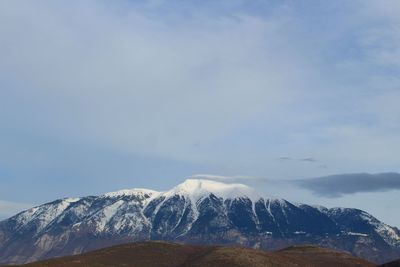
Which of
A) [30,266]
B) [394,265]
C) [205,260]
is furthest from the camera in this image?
[205,260]

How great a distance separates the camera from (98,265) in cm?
18950

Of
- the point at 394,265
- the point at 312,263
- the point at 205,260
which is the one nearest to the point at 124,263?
the point at 205,260

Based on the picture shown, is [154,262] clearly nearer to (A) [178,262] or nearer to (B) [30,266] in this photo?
(A) [178,262]

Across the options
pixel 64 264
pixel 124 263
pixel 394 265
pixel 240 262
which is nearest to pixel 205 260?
pixel 240 262

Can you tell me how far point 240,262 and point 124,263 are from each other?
41.0 m

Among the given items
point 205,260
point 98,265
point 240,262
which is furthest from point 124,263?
point 240,262

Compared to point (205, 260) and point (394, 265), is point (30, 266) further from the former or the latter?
point (394, 265)

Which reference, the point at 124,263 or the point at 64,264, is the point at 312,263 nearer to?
the point at 124,263

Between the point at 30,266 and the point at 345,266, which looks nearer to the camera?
the point at 30,266

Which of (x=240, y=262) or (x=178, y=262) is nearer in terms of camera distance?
(x=240, y=262)

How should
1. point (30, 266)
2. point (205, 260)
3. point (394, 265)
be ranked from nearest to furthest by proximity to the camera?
point (394, 265)
point (30, 266)
point (205, 260)

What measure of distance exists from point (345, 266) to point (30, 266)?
102 m

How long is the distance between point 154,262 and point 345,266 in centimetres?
6395

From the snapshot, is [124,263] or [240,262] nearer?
[240,262]
